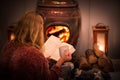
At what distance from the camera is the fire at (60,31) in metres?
3.69

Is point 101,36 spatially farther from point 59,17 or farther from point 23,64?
point 23,64

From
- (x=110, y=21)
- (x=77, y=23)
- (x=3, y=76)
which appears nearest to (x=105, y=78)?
(x=77, y=23)

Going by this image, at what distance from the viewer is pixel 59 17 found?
12.1 ft

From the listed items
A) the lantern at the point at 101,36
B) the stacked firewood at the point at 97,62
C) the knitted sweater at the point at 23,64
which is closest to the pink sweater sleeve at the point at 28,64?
the knitted sweater at the point at 23,64

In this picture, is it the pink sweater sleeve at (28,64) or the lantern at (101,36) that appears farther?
the lantern at (101,36)

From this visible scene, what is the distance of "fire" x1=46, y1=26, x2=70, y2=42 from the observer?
3694mm

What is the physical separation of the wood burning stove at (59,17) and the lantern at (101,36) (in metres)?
0.32

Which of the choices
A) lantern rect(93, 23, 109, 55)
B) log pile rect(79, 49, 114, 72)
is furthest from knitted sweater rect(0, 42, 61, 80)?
lantern rect(93, 23, 109, 55)

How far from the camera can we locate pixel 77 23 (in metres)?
3.79

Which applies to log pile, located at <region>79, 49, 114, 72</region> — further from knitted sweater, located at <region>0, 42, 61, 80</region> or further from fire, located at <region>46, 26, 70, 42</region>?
knitted sweater, located at <region>0, 42, 61, 80</region>

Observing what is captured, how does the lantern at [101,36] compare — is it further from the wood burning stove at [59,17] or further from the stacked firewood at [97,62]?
the wood burning stove at [59,17]

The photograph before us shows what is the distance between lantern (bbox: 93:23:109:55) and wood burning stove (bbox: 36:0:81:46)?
320 millimetres

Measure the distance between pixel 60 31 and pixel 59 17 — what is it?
19 centimetres

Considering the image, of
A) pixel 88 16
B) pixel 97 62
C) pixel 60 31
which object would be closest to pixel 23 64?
pixel 60 31
